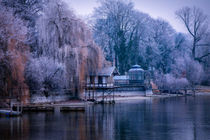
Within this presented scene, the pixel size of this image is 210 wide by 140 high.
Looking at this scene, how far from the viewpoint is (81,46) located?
4331 cm

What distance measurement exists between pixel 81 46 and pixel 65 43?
77.7 inches

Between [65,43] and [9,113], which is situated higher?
[65,43]

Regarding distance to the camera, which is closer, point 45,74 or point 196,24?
point 45,74

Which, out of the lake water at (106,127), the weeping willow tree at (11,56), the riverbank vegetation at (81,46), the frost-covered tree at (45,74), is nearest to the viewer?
the lake water at (106,127)

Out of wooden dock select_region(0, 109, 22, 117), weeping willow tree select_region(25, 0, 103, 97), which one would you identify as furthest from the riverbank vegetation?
wooden dock select_region(0, 109, 22, 117)

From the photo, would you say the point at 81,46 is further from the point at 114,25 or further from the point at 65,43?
the point at 114,25

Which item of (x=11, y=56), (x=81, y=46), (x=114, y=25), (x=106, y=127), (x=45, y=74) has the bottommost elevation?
(x=106, y=127)

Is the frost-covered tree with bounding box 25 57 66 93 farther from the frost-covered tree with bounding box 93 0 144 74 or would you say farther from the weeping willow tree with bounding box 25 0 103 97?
the frost-covered tree with bounding box 93 0 144 74

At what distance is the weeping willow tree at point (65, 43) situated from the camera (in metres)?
41.7

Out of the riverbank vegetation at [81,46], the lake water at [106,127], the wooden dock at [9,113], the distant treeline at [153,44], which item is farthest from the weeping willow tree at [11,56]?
the distant treeline at [153,44]

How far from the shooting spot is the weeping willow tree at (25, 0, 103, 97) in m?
41.7

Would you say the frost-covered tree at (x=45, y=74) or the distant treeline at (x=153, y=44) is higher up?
the distant treeline at (x=153, y=44)

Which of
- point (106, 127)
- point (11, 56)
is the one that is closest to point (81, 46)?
point (11, 56)

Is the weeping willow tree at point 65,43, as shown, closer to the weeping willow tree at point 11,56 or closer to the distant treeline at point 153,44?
the weeping willow tree at point 11,56
